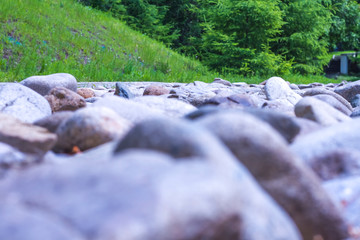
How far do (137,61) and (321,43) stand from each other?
896cm

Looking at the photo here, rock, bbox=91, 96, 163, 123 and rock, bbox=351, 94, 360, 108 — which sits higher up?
rock, bbox=91, 96, 163, 123

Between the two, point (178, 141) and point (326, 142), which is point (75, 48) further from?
point (178, 141)

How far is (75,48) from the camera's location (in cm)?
796

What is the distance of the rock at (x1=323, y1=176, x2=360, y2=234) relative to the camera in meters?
1.24

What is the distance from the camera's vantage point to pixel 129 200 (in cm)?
85

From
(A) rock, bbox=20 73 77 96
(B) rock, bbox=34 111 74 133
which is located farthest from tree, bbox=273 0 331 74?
(B) rock, bbox=34 111 74 133

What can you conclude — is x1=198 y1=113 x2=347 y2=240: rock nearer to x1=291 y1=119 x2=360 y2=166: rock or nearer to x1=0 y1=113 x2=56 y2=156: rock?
x1=291 y1=119 x2=360 y2=166: rock

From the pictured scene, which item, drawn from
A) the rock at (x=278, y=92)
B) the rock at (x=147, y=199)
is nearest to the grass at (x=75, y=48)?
the rock at (x=278, y=92)

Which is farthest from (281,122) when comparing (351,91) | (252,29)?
(252,29)

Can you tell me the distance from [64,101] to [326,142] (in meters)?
1.96

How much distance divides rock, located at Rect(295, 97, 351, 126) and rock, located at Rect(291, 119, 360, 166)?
0.50 m

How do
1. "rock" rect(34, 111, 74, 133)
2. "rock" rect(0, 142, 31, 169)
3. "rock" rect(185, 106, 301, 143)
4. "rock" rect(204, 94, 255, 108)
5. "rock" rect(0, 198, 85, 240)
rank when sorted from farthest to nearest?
"rock" rect(204, 94, 255, 108) → "rock" rect(34, 111, 74, 133) → "rock" rect(185, 106, 301, 143) → "rock" rect(0, 142, 31, 169) → "rock" rect(0, 198, 85, 240)

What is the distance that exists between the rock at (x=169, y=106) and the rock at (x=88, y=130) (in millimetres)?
674

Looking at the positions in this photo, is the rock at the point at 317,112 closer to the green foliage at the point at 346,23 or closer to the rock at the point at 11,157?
the rock at the point at 11,157
